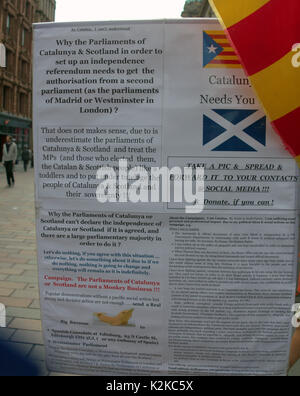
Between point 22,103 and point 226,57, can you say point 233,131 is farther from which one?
point 22,103

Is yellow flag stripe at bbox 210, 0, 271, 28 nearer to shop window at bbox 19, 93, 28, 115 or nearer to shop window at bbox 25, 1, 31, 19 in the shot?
shop window at bbox 19, 93, 28, 115

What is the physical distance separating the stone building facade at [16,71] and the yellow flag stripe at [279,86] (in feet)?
115

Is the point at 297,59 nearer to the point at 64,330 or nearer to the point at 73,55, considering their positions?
the point at 73,55

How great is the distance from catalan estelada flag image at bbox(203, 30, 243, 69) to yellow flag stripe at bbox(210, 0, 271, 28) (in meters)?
0.08

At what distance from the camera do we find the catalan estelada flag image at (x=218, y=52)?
1.63 metres

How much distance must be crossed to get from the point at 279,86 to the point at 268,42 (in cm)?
19

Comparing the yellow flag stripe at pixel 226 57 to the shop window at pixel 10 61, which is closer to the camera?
the yellow flag stripe at pixel 226 57

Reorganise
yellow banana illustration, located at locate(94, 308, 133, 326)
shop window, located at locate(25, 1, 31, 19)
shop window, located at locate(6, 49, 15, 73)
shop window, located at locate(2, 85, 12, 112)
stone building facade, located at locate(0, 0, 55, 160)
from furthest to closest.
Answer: shop window, located at locate(25, 1, 31, 19) < shop window, located at locate(6, 49, 15, 73) < shop window, located at locate(2, 85, 12, 112) < stone building facade, located at locate(0, 0, 55, 160) < yellow banana illustration, located at locate(94, 308, 133, 326)

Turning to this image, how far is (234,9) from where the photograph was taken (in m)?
1.54

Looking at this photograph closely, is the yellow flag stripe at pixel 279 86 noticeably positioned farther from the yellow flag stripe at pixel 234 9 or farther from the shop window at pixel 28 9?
the shop window at pixel 28 9

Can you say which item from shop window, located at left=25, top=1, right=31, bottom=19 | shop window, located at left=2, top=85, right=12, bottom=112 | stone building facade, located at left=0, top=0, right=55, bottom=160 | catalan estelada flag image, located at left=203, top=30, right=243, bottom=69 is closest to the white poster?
catalan estelada flag image, located at left=203, top=30, right=243, bottom=69

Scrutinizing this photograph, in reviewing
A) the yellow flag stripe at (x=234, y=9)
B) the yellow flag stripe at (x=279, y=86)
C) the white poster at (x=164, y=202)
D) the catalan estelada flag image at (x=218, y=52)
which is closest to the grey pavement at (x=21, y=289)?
the white poster at (x=164, y=202)

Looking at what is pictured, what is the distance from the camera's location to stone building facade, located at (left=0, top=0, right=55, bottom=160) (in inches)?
1348
